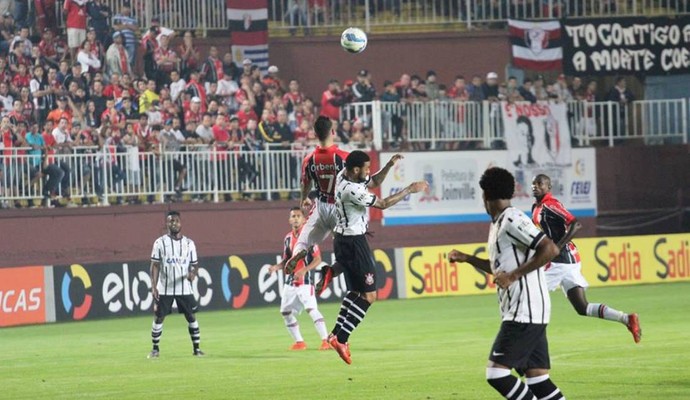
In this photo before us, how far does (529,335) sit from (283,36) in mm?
28065

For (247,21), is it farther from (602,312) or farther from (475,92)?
(602,312)

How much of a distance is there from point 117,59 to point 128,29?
1.18 meters

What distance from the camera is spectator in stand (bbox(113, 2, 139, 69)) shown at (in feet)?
106

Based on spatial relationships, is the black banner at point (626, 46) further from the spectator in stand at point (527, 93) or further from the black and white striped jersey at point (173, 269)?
the black and white striped jersey at point (173, 269)

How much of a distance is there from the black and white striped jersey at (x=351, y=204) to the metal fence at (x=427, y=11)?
20.9 meters

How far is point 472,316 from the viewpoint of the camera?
26766mm

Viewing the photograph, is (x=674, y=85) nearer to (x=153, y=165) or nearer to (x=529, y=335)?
(x=153, y=165)

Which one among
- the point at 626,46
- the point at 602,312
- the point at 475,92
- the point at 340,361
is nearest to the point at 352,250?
the point at 340,361

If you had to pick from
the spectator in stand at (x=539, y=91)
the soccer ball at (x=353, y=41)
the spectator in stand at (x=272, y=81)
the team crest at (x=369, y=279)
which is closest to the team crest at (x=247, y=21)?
the spectator in stand at (x=272, y=81)

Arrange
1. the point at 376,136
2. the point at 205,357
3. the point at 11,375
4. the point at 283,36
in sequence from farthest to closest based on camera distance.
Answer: the point at 283,36 → the point at 376,136 → the point at 205,357 → the point at 11,375

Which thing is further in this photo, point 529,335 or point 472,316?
point 472,316

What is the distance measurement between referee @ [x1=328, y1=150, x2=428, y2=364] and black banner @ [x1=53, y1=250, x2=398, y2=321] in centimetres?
1284

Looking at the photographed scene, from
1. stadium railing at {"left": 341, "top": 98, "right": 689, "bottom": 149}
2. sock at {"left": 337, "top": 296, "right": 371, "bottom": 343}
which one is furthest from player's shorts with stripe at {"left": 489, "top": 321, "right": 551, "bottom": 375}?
stadium railing at {"left": 341, "top": 98, "right": 689, "bottom": 149}

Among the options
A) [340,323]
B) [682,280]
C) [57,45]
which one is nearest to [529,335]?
[340,323]
